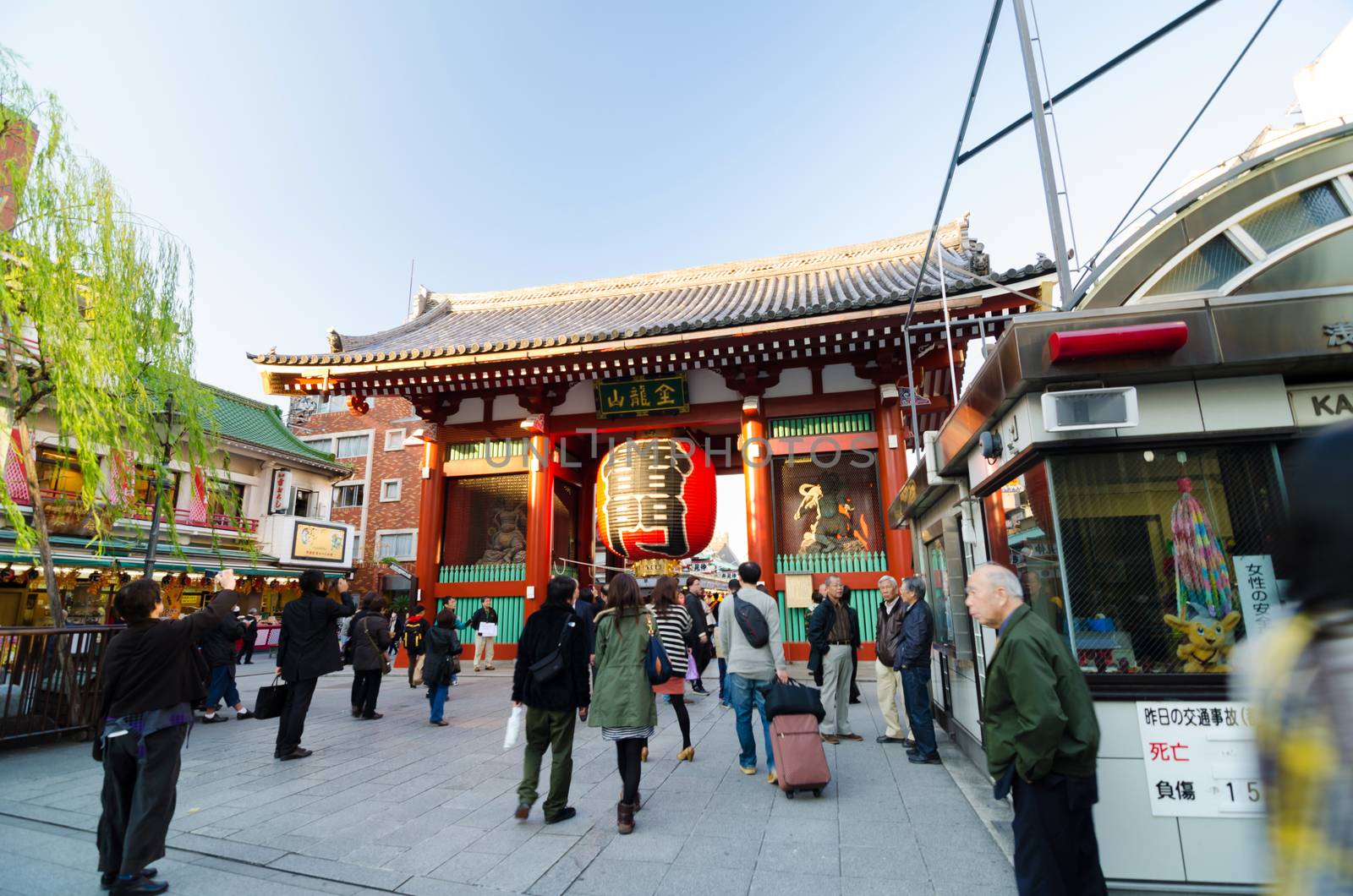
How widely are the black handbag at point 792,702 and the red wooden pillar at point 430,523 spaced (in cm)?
912

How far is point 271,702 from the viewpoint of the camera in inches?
247

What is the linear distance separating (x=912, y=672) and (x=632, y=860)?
3.22 meters

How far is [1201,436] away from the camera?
3.59 m

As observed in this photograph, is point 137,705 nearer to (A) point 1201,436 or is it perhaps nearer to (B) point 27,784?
(B) point 27,784

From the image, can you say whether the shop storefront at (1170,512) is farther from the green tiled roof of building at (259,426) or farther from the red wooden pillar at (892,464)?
the green tiled roof of building at (259,426)

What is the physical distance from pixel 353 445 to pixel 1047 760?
31.9 m

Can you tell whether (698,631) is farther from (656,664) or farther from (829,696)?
(656,664)

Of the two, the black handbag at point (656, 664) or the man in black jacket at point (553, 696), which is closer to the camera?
the man in black jacket at point (553, 696)

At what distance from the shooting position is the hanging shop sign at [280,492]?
23141 mm

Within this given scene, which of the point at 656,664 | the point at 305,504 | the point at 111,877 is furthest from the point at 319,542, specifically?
the point at 656,664

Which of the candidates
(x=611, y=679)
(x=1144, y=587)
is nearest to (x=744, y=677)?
(x=611, y=679)

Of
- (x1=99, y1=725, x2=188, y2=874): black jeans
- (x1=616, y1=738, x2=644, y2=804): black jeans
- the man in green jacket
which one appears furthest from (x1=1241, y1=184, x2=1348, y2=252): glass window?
(x1=99, y1=725, x2=188, y2=874): black jeans

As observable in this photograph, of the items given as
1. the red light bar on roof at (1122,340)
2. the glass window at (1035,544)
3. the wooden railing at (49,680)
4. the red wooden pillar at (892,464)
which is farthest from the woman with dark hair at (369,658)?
the red light bar on roof at (1122,340)

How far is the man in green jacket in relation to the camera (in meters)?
2.59
